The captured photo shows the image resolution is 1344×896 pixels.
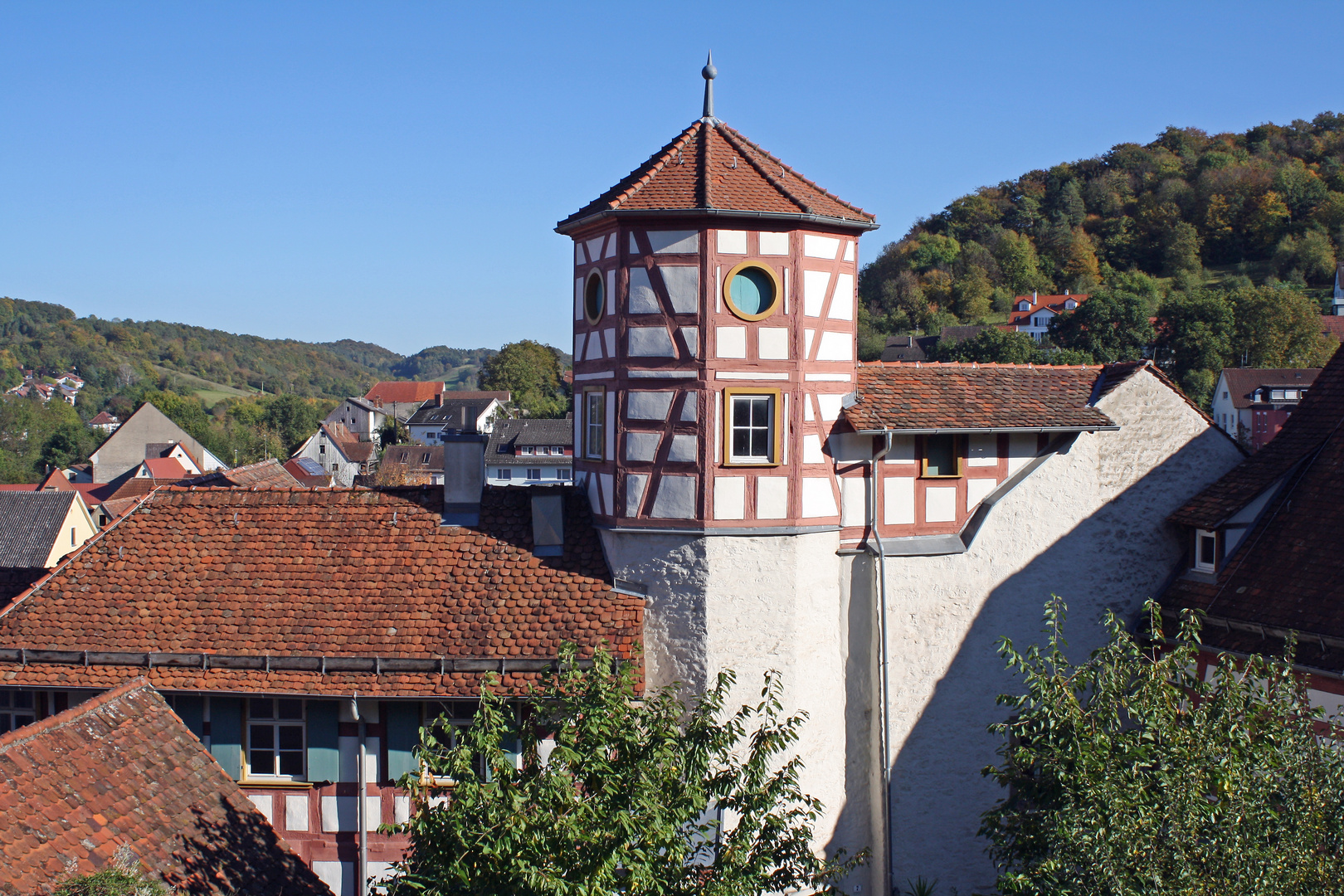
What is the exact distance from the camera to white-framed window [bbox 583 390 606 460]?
48.8 ft

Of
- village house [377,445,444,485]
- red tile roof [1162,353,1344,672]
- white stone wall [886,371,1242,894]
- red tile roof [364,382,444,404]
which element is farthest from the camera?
red tile roof [364,382,444,404]

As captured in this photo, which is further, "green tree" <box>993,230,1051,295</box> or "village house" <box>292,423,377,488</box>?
"green tree" <box>993,230,1051,295</box>

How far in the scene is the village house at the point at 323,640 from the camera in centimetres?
1359

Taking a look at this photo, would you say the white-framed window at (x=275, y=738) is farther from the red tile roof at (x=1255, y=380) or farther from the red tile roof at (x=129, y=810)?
the red tile roof at (x=1255, y=380)

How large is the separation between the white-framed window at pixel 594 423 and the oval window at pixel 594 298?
40.0 inches

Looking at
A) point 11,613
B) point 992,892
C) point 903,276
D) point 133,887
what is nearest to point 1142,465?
point 992,892

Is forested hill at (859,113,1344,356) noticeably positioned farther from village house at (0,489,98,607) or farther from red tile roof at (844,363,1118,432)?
red tile roof at (844,363,1118,432)

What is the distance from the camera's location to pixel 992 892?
607 inches

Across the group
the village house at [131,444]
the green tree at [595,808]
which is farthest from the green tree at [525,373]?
the green tree at [595,808]

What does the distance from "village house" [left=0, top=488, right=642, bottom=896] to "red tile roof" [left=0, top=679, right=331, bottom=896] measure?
105 centimetres

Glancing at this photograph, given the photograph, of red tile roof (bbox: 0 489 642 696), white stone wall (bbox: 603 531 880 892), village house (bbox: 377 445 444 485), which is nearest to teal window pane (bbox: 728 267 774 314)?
white stone wall (bbox: 603 531 880 892)

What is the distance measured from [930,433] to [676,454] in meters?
3.76

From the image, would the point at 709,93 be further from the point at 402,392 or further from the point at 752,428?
the point at 402,392

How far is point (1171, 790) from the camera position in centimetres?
808
